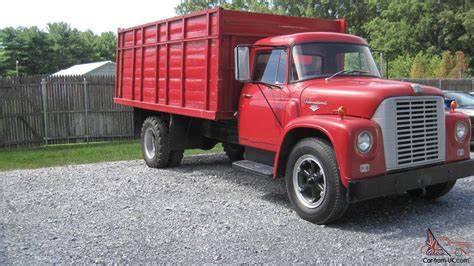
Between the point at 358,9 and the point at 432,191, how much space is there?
184 ft

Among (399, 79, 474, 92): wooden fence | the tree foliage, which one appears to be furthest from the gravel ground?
the tree foliage

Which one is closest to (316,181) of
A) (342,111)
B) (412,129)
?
(342,111)

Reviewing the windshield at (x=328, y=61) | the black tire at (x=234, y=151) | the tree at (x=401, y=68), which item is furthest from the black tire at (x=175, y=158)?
the tree at (x=401, y=68)

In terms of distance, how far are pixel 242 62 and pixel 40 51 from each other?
62243mm

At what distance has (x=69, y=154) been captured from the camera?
12875 mm

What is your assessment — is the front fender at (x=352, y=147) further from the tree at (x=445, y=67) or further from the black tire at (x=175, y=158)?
the tree at (x=445, y=67)

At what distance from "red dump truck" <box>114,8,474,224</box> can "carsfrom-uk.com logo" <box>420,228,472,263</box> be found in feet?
2.37

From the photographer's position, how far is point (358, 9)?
59562 mm

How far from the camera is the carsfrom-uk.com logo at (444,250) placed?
4.76 m

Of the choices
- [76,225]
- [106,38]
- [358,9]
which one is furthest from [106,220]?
[106,38]

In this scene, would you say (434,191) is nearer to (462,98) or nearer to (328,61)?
(328,61)

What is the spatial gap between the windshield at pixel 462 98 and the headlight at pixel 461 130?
6.42 metres

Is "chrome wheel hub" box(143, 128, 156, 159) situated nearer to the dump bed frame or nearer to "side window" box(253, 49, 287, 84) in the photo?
the dump bed frame

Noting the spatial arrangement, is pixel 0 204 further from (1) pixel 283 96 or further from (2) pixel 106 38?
(2) pixel 106 38
